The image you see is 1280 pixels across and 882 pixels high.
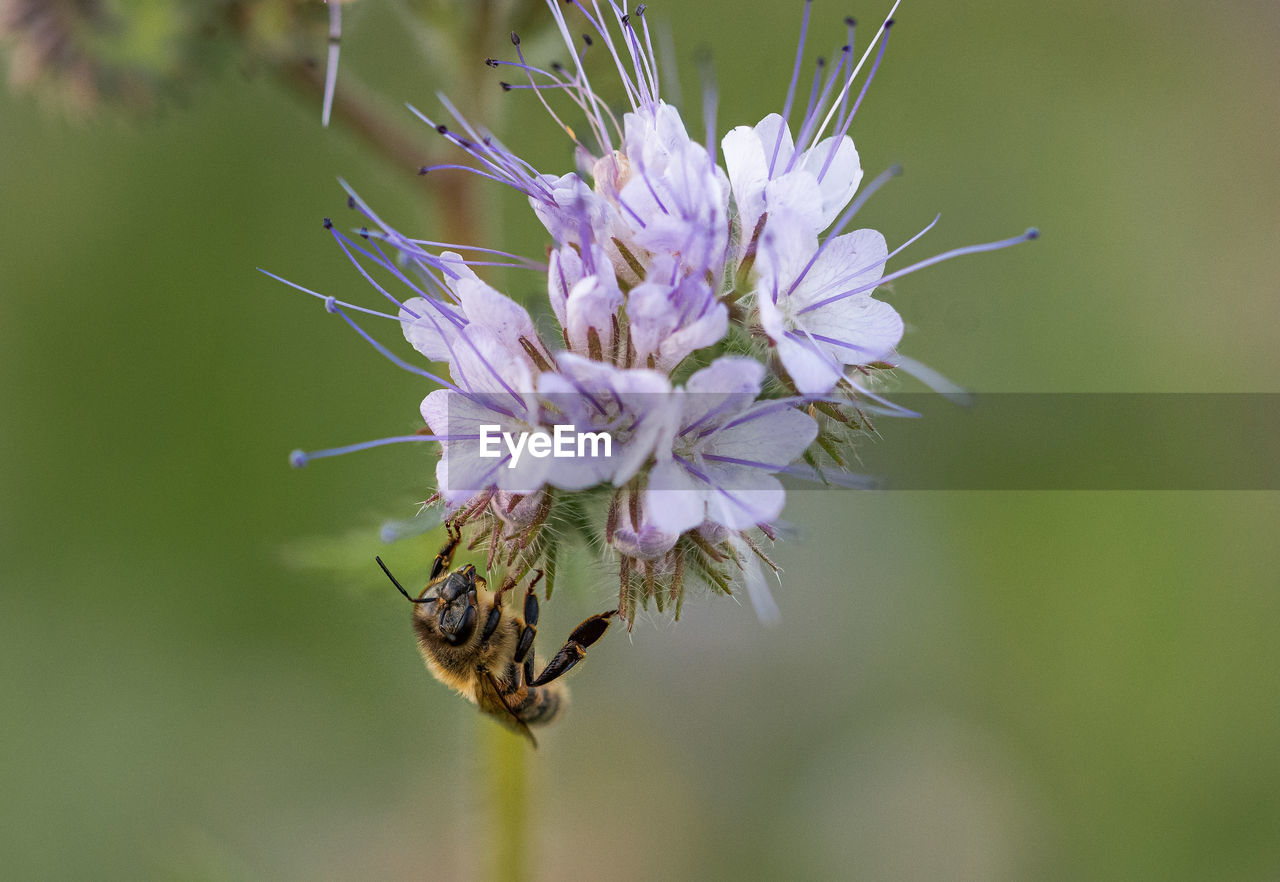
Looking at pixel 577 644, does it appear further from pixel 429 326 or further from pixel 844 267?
pixel 844 267

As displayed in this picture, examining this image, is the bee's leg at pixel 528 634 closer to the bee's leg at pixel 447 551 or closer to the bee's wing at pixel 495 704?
the bee's wing at pixel 495 704

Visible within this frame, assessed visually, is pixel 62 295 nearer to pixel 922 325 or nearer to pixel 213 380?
pixel 213 380

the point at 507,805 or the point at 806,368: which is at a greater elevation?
the point at 806,368

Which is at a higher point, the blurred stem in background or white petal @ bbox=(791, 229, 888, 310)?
the blurred stem in background

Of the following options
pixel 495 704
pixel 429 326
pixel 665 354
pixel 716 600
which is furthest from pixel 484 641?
pixel 716 600

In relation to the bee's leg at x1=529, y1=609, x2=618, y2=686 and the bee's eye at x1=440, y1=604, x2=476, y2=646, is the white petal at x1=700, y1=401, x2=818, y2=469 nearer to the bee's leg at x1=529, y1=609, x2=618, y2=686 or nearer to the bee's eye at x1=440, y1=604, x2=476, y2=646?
the bee's leg at x1=529, y1=609, x2=618, y2=686

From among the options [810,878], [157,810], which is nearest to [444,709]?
[157,810]

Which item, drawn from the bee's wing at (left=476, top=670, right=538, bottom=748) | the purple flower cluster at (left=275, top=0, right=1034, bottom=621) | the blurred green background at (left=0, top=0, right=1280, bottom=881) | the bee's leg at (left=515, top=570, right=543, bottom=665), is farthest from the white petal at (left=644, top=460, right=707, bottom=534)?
the blurred green background at (left=0, top=0, right=1280, bottom=881)
